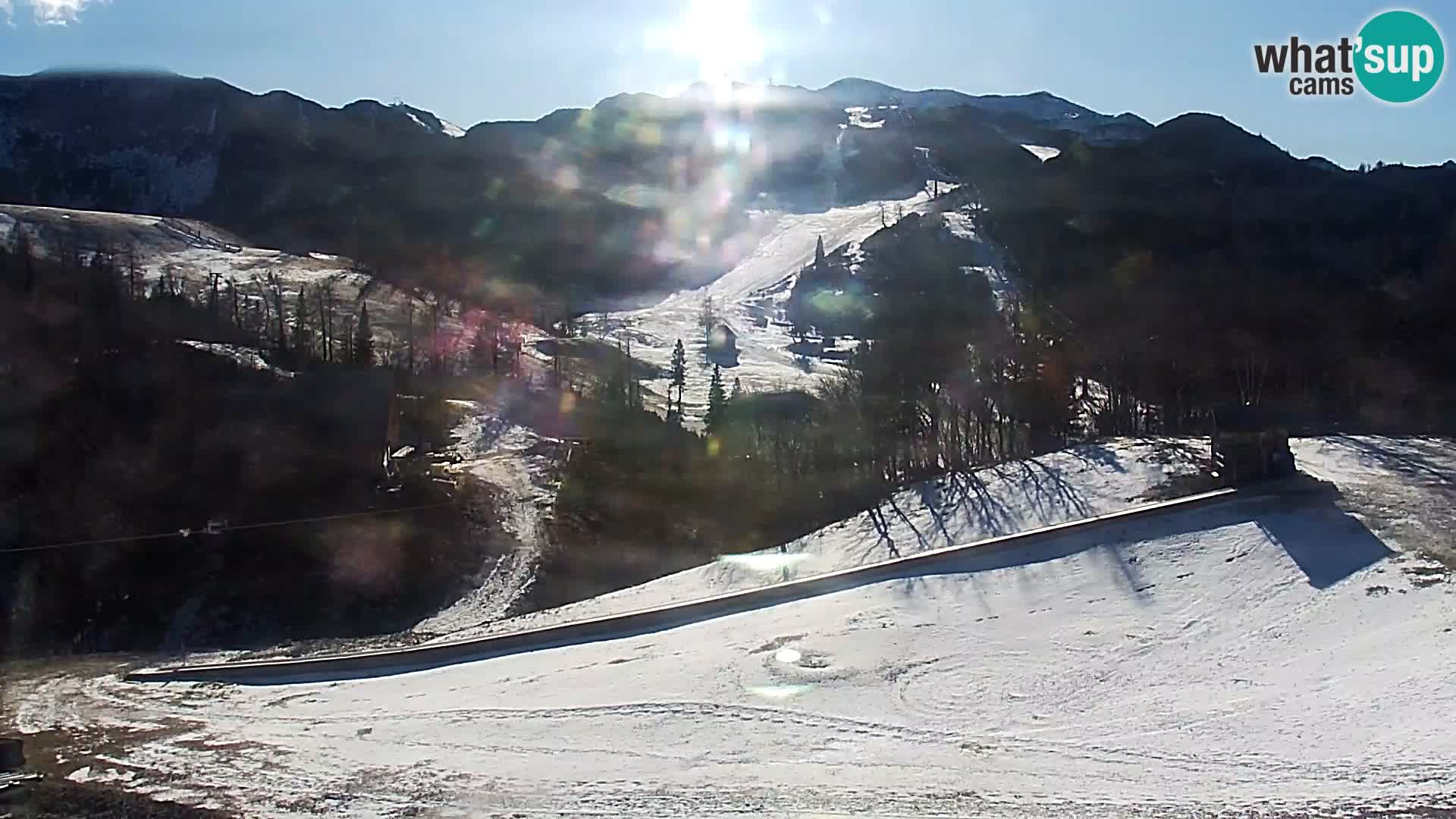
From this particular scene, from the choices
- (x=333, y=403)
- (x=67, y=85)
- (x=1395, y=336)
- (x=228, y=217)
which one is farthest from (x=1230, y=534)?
(x=67, y=85)

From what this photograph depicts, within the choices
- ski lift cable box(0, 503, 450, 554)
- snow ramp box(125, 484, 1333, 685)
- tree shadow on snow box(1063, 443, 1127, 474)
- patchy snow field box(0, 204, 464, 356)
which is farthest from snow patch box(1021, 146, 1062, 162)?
snow ramp box(125, 484, 1333, 685)

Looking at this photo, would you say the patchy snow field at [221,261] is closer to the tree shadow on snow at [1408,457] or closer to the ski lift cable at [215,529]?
the ski lift cable at [215,529]

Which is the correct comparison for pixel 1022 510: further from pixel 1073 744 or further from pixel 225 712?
pixel 225 712

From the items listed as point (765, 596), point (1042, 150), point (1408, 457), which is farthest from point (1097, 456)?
point (1042, 150)

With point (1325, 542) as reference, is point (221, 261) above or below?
above

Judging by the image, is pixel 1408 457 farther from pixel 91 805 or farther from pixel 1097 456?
pixel 91 805

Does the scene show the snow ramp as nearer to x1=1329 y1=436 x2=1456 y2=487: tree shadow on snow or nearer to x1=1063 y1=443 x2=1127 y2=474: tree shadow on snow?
x1=1329 y1=436 x2=1456 y2=487: tree shadow on snow
